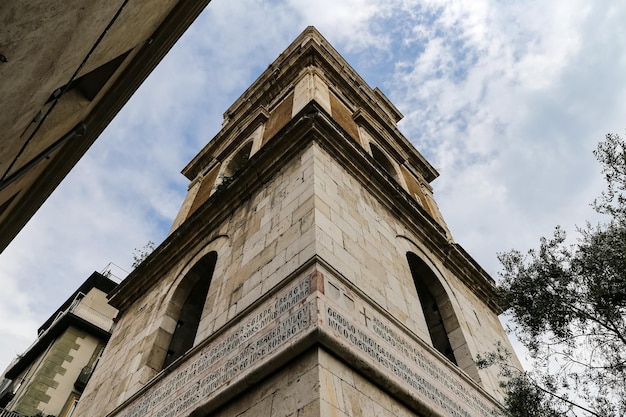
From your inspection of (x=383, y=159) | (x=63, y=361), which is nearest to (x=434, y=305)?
(x=383, y=159)

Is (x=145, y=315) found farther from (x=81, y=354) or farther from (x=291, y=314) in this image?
(x=81, y=354)

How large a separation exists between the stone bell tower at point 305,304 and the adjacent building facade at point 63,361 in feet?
32.7

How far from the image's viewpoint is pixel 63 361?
63.5ft

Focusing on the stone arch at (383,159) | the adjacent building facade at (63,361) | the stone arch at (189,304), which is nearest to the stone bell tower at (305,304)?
the stone arch at (189,304)

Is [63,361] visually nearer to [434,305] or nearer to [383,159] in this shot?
[383,159]

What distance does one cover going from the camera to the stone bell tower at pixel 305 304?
188 inches

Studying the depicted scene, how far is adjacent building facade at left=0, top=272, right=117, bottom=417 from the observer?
17.6m

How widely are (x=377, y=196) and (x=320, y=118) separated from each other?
1958mm

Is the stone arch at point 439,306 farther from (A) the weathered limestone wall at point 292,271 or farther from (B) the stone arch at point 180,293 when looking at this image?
(B) the stone arch at point 180,293

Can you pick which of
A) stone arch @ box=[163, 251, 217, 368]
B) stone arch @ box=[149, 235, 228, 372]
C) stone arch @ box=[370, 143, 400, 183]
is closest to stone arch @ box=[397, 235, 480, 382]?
stone arch @ box=[149, 235, 228, 372]

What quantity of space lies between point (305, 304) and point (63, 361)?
18.6 meters

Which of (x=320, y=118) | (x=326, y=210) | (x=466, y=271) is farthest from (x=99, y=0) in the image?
(x=466, y=271)

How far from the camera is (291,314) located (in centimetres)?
509

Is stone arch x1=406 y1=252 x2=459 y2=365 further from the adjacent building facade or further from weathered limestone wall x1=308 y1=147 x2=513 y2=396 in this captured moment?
the adjacent building facade
